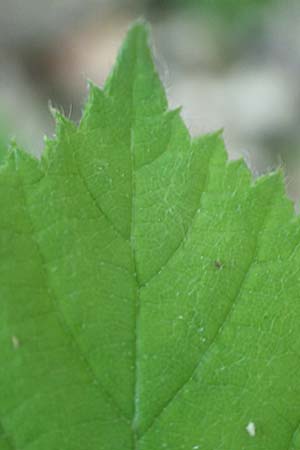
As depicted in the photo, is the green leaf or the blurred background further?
the blurred background

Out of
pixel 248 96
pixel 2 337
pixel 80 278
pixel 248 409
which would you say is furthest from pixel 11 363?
pixel 248 96

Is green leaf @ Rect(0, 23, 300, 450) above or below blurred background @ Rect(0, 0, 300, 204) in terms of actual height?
below

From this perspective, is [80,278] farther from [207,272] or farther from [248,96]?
[248,96]

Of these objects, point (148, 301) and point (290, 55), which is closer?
point (148, 301)

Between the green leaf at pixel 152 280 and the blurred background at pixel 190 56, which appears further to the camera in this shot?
the blurred background at pixel 190 56

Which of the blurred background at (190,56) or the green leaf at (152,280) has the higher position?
the blurred background at (190,56)
